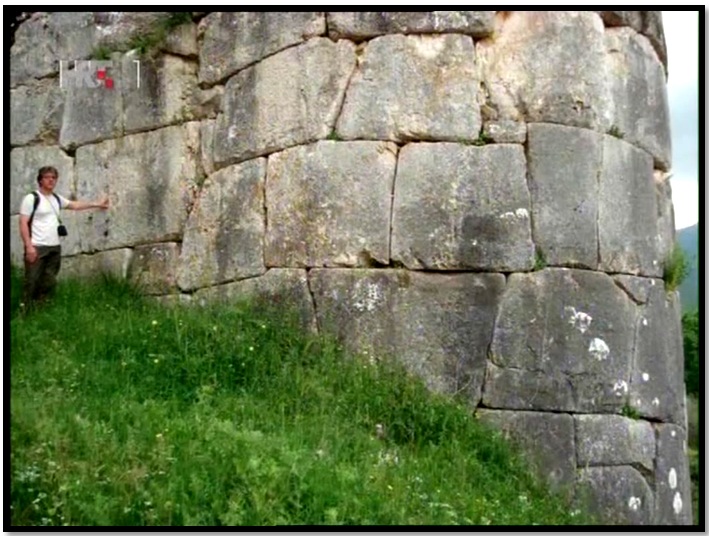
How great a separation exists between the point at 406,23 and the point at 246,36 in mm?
1430

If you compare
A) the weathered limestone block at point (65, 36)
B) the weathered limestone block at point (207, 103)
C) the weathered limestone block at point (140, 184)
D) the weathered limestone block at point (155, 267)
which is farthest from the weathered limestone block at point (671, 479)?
the weathered limestone block at point (65, 36)

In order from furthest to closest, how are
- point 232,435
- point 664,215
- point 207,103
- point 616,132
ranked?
1. point 207,103
2. point 664,215
3. point 616,132
4. point 232,435

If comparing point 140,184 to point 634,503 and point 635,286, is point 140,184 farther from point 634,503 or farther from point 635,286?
point 634,503

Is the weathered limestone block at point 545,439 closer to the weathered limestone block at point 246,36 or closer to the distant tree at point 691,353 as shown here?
the weathered limestone block at point 246,36

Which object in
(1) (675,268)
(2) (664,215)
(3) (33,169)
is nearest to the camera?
(1) (675,268)

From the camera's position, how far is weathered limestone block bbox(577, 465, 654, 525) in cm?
646

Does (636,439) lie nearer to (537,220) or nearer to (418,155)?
(537,220)

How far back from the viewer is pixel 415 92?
706cm

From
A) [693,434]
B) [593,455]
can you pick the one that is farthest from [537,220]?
[693,434]

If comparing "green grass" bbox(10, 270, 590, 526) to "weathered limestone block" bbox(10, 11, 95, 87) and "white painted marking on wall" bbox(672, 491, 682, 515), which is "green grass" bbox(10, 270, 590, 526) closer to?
"white painted marking on wall" bbox(672, 491, 682, 515)

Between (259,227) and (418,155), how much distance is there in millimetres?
1333

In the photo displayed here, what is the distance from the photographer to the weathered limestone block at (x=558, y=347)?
6.64 metres

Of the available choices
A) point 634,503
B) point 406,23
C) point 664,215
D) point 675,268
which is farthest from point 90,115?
point 634,503

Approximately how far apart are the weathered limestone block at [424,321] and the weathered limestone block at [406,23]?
5.81ft
